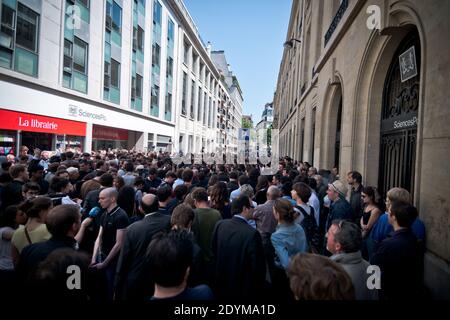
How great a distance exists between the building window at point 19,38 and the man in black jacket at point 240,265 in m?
13.4

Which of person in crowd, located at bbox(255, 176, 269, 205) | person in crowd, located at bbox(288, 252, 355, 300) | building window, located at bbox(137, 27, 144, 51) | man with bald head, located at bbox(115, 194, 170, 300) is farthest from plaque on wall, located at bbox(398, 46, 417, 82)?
building window, located at bbox(137, 27, 144, 51)

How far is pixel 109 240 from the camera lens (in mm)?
3725

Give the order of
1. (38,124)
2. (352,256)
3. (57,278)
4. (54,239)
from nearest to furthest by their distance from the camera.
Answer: (57,278)
(352,256)
(54,239)
(38,124)

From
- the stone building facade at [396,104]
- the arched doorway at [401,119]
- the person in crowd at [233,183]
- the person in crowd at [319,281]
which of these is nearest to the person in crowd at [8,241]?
the person in crowd at [319,281]

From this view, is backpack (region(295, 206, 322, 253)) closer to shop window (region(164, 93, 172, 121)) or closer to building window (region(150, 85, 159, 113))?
building window (region(150, 85, 159, 113))

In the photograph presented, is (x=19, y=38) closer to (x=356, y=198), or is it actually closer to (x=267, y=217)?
(x=267, y=217)

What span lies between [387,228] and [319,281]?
100 inches

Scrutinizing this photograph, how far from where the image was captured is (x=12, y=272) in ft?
9.06

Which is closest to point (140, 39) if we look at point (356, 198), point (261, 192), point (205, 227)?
point (261, 192)

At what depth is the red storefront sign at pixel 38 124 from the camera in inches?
470

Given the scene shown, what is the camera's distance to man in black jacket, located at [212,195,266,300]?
114 inches
